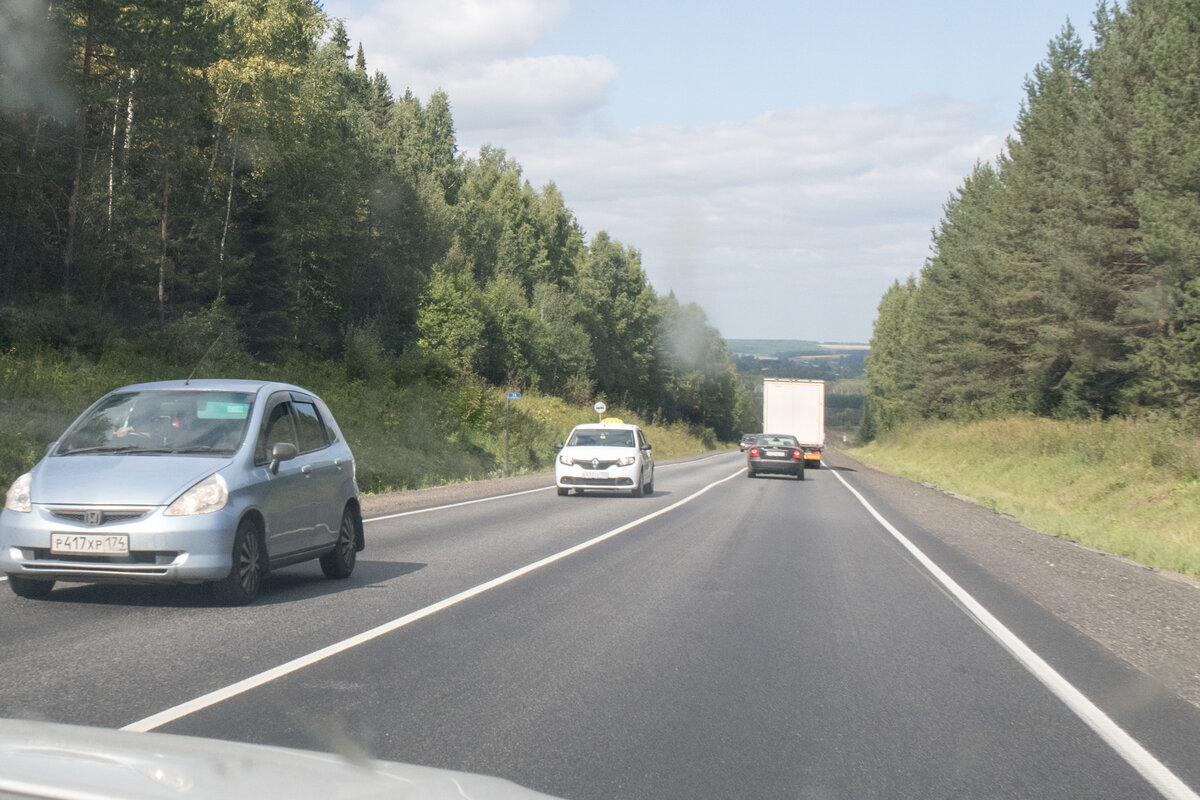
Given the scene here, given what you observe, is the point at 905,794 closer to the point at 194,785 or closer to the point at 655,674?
the point at 655,674

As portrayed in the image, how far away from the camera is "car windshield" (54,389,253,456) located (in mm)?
9227

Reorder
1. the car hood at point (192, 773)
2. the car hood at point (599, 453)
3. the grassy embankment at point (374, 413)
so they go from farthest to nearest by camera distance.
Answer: the car hood at point (599, 453), the grassy embankment at point (374, 413), the car hood at point (192, 773)

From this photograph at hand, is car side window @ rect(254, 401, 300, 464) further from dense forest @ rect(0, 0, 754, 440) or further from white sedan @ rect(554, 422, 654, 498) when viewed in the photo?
dense forest @ rect(0, 0, 754, 440)

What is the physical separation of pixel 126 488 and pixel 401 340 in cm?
4609

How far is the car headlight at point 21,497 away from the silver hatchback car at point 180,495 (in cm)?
1

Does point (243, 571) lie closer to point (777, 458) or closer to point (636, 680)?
point (636, 680)

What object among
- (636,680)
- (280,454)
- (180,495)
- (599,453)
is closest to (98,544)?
(180,495)

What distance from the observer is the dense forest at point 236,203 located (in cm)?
2805

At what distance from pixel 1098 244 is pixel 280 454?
29.4 metres

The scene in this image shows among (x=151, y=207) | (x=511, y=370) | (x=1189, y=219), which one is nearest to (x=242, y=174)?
(x=151, y=207)

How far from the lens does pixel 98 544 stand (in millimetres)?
8195

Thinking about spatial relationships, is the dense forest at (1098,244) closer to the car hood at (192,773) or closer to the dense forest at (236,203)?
the dense forest at (236,203)

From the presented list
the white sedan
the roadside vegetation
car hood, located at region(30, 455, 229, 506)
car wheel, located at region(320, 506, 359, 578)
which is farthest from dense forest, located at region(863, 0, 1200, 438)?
car hood, located at region(30, 455, 229, 506)

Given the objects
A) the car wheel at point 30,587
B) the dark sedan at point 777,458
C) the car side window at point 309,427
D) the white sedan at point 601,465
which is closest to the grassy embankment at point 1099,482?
the dark sedan at point 777,458
